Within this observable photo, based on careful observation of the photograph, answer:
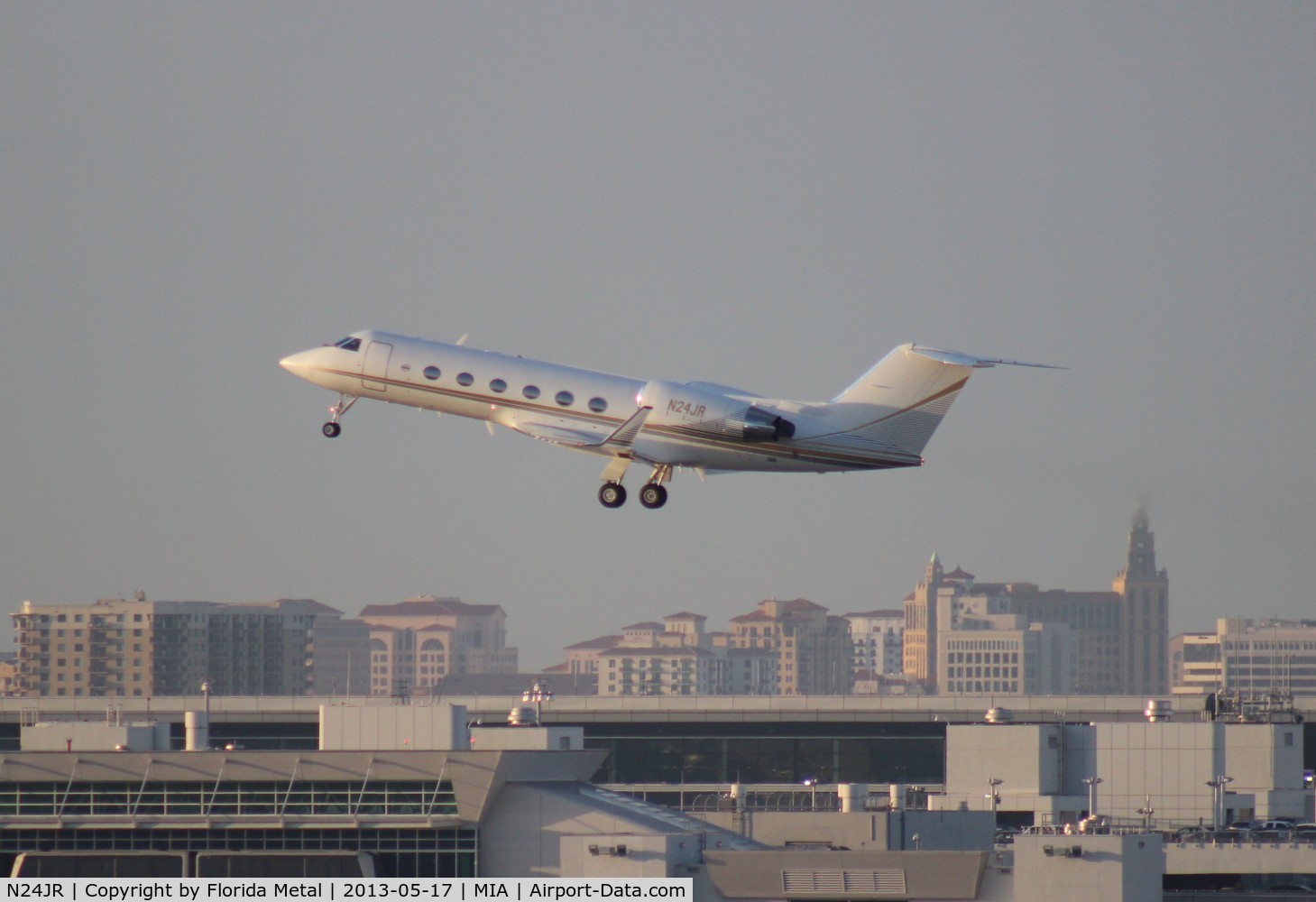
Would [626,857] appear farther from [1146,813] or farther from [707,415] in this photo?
[1146,813]

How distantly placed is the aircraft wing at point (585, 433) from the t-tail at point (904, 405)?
593 cm

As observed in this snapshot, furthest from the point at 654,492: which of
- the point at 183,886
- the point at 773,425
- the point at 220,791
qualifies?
the point at 183,886

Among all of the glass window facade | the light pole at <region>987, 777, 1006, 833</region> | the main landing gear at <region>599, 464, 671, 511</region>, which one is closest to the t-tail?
the main landing gear at <region>599, 464, 671, 511</region>

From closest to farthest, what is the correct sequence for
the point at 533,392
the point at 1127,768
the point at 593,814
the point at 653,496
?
1. the point at 593,814
2. the point at 533,392
3. the point at 653,496
4. the point at 1127,768

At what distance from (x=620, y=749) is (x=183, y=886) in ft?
257

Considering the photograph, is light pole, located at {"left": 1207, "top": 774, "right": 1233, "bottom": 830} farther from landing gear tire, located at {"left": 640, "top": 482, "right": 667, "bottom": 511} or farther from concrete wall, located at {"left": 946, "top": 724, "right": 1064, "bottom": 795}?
landing gear tire, located at {"left": 640, "top": 482, "right": 667, "bottom": 511}

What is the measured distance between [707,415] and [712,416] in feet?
0.50

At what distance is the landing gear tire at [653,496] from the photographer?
249 ft

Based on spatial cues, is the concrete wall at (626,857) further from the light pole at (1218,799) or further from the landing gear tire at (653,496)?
the light pole at (1218,799)

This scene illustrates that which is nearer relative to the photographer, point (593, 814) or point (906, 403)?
point (593, 814)

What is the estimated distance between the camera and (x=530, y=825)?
6706cm

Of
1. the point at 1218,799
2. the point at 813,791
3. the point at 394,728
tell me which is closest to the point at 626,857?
the point at 394,728

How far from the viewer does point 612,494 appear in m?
76.6
